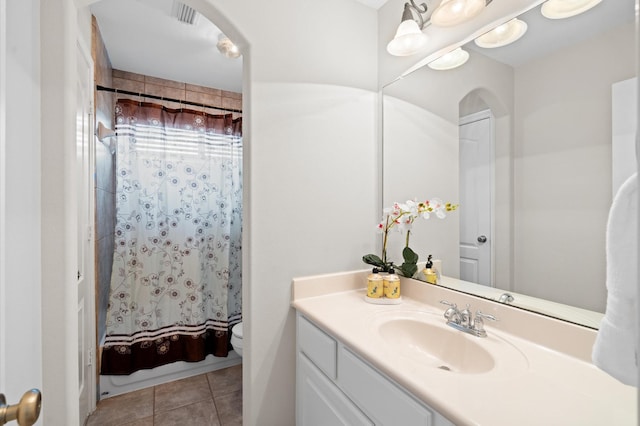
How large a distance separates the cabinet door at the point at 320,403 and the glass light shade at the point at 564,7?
1467mm

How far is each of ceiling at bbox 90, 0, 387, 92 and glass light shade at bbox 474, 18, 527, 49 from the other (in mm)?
721

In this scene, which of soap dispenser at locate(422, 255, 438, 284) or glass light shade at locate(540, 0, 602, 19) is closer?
glass light shade at locate(540, 0, 602, 19)

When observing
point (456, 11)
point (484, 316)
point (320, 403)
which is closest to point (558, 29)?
point (456, 11)

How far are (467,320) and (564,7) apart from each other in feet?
3.69

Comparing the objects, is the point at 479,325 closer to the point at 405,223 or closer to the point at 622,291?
the point at 405,223

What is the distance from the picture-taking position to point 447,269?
1.44 meters

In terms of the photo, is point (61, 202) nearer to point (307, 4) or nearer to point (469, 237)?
point (307, 4)

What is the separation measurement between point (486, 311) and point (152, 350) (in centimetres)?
223

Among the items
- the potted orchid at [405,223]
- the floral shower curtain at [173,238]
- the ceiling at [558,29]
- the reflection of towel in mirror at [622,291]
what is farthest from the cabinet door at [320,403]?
the ceiling at [558,29]

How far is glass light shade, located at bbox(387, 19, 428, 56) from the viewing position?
1353mm

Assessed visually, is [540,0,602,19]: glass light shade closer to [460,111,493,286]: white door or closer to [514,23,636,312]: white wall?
[514,23,636,312]: white wall

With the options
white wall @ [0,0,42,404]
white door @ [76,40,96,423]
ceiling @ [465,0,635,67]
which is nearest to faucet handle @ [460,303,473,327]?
ceiling @ [465,0,635,67]

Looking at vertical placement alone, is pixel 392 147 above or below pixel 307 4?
below

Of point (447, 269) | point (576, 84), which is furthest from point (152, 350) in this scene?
point (576, 84)
